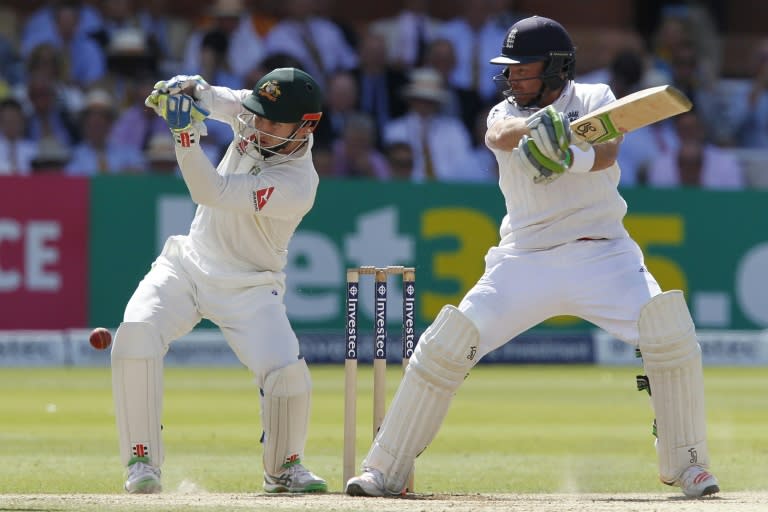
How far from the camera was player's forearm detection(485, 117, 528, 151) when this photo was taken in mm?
5047

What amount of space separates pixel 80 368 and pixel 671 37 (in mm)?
6185

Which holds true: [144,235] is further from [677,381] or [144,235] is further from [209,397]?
[677,381]

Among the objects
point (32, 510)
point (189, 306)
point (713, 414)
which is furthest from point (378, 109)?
point (32, 510)

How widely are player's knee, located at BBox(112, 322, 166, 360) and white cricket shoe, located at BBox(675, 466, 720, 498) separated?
1.77 meters

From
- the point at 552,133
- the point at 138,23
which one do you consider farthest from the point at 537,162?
the point at 138,23

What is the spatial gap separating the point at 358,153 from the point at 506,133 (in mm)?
7397

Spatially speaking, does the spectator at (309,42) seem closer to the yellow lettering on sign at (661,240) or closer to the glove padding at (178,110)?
the yellow lettering on sign at (661,240)

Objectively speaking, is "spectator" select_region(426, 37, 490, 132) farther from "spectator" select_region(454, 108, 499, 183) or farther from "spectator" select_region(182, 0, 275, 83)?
"spectator" select_region(182, 0, 275, 83)

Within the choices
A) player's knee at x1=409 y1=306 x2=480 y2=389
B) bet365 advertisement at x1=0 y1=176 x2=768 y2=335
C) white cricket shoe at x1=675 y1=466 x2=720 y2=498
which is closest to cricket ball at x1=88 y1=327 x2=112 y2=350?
player's knee at x1=409 y1=306 x2=480 y2=389

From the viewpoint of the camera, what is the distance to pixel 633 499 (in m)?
5.30

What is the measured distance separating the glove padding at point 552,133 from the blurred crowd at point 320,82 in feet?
23.9

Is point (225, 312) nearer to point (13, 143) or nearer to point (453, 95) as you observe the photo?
point (13, 143)

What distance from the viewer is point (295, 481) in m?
5.53

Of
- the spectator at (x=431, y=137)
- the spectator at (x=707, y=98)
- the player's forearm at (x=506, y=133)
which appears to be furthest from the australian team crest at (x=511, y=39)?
the spectator at (x=707, y=98)
